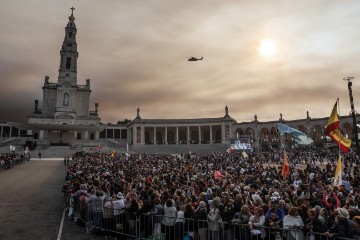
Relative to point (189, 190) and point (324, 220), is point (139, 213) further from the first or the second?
point (324, 220)

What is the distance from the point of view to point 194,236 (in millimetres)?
8586

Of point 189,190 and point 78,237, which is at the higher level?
point 189,190

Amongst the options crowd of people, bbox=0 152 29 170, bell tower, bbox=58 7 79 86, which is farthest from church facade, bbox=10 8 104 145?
crowd of people, bbox=0 152 29 170

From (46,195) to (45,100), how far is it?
248 feet

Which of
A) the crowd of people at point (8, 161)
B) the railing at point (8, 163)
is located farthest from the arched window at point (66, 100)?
the railing at point (8, 163)

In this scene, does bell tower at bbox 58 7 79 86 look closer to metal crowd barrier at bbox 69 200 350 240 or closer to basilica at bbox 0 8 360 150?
basilica at bbox 0 8 360 150

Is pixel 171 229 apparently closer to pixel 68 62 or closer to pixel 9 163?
pixel 9 163

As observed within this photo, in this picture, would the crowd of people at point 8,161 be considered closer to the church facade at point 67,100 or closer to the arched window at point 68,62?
the church facade at point 67,100

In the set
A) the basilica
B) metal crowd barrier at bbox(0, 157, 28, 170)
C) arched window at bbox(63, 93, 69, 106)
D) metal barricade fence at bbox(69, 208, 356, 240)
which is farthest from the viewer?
arched window at bbox(63, 93, 69, 106)

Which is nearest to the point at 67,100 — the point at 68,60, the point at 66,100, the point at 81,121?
the point at 66,100

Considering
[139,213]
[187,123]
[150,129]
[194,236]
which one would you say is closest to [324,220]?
[194,236]

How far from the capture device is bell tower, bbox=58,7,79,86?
83.8 m

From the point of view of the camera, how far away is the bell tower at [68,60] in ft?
275

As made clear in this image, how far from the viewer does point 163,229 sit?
909 cm
